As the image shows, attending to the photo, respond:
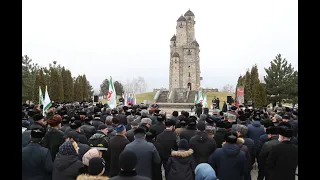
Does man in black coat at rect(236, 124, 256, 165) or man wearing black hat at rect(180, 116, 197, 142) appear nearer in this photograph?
man in black coat at rect(236, 124, 256, 165)

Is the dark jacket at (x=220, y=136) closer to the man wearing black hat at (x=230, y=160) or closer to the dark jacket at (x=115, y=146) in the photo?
the man wearing black hat at (x=230, y=160)

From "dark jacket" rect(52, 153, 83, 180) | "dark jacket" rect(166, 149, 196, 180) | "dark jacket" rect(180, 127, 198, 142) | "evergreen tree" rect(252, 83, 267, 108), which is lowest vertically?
"dark jacket" rect(166, 149, 196, 180)

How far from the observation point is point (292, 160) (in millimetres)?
6762

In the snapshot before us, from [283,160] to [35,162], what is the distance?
205 inches

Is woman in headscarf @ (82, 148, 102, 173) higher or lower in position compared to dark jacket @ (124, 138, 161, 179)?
higher

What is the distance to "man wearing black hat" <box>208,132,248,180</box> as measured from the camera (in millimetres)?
6520

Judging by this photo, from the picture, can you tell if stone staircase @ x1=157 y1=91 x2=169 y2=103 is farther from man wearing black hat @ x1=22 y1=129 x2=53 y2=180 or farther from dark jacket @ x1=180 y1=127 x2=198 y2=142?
man wearing black hat @ x1=22 y1=129 x2=53 y2=180

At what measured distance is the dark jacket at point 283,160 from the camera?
22.1 feet

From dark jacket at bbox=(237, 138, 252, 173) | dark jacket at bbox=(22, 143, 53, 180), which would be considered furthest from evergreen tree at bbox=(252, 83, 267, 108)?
dark jacket at bbox=(22, 143, 53, 180)

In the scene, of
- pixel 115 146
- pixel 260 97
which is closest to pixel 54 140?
pixel 115 146

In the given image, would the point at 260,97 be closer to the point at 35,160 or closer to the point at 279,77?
the point at 279,77

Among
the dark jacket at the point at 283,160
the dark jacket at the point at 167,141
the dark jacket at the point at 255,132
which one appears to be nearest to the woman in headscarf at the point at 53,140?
the dark jacket at the point at 167,141

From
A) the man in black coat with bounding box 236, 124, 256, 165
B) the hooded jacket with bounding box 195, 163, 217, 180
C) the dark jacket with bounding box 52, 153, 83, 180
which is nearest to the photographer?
the hooded jacket with bounding box 195, 163, 217, 180

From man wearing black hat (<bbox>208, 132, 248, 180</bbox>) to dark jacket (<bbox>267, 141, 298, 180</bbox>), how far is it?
73 centimetres
